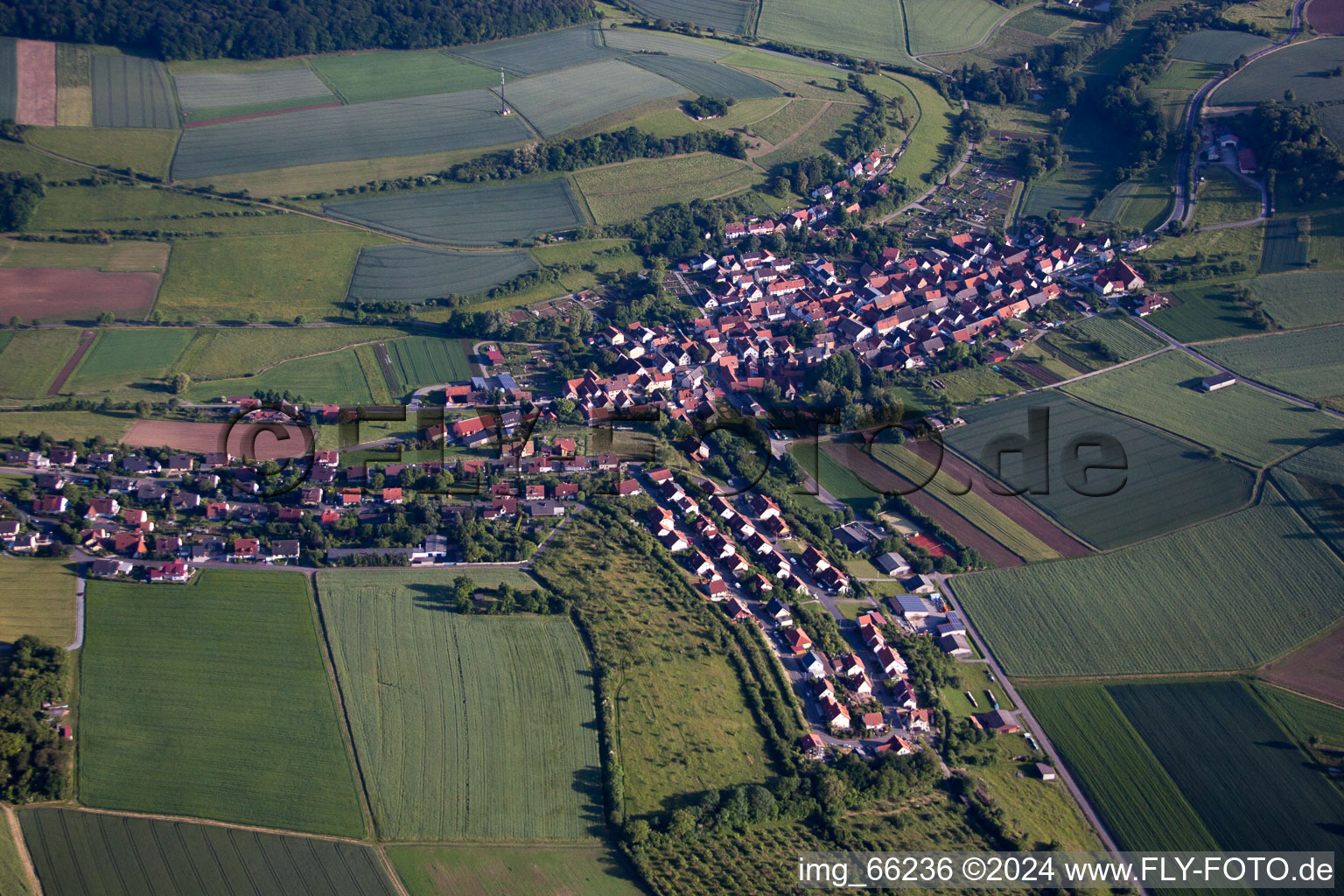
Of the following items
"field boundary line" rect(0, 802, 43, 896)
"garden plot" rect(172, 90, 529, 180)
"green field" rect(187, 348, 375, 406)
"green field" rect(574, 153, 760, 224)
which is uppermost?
"garden plot" rect(172, 90, 529, 180)

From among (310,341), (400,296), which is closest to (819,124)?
(400,296)

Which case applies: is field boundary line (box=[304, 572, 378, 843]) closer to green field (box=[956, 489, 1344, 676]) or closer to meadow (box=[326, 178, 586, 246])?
green field (box=[956, 489, 1344, 676])

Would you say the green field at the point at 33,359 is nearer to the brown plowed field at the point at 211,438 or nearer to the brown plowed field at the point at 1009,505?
the brown plowed field at the point at 211,438

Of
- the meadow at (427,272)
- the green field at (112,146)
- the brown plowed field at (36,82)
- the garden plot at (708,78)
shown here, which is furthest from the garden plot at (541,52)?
the brown plowed field at (36,82)

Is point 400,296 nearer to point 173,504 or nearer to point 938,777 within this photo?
point 173,504

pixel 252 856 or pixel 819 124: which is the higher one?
pixel 819 124

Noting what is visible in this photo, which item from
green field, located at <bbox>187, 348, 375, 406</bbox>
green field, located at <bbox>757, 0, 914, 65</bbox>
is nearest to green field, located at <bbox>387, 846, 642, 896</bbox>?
green field, located at <bbox>187, 348, 375, 406</bbox>
